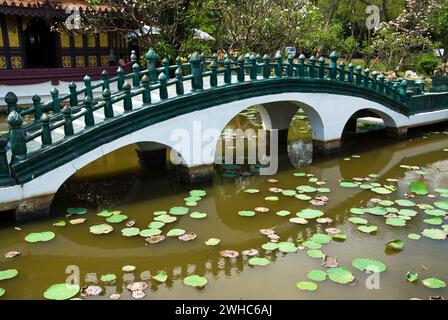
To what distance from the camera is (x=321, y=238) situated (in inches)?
248

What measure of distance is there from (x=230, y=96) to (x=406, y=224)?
4.18m

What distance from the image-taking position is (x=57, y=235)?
643 centimetres

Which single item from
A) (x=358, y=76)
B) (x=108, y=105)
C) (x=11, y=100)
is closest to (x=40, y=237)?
(x=108, y=105)

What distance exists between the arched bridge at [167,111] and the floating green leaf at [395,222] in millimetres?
3637

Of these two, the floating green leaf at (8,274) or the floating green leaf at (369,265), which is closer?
the floating green leaf at (8,274)

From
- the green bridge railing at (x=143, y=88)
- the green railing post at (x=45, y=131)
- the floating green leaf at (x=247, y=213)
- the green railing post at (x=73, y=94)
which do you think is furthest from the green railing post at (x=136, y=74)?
the floating green leaf at (x=247, y=213)

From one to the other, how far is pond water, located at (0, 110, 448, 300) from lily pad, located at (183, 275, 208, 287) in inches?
2.5

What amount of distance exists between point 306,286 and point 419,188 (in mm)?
4668

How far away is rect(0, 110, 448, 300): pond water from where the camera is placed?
5.10m

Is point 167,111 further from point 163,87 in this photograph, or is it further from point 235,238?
point 235,238

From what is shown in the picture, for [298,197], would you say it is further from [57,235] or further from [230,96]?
[57,235]

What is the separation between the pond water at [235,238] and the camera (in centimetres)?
510

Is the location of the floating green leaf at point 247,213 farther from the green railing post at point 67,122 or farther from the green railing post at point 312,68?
the green railing post at point 312,68

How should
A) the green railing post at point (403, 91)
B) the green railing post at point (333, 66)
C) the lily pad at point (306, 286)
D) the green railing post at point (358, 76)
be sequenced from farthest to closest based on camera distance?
the green railing post at point (403, 91)
the green railing post at point (358, 76)
the green railing post at point (333, 66)
the lily pad at point (306, 286)
